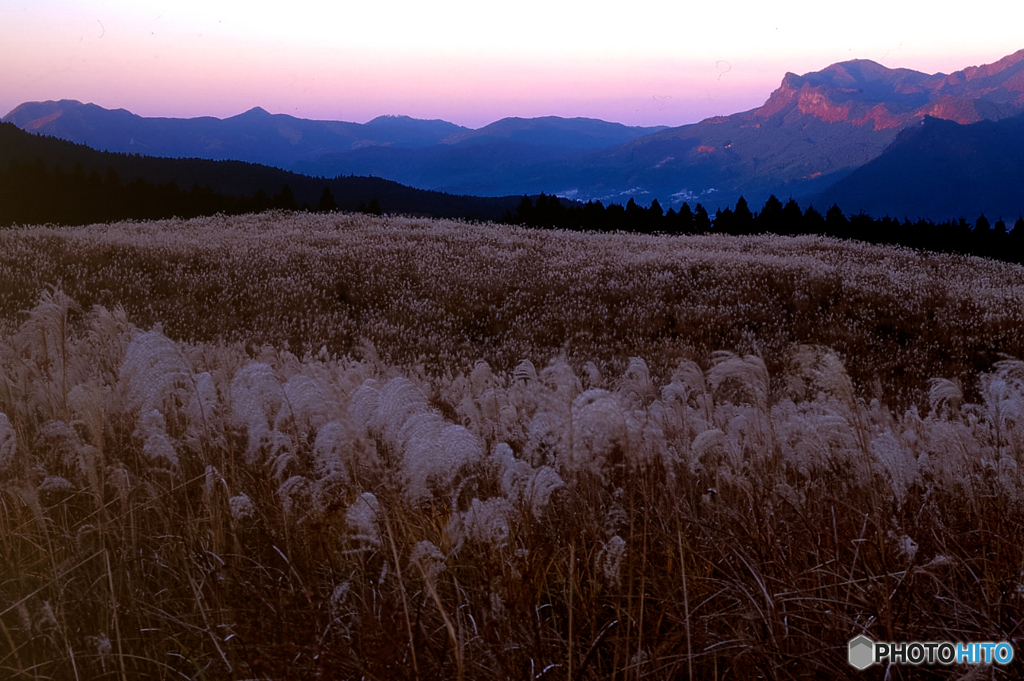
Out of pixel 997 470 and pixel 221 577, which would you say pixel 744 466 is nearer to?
pixel 997 470

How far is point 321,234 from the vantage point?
2389 centimetres

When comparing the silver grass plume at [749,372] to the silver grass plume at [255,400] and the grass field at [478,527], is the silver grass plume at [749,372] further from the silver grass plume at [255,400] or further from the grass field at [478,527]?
the silver grass plume at [255,400]

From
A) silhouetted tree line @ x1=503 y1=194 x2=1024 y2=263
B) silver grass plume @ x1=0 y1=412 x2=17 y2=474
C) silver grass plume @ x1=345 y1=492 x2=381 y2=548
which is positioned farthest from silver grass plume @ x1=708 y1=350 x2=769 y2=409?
silhouetted tree line @ x1=503 y1=194 x2=1024 y2=263

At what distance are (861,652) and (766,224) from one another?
221ft

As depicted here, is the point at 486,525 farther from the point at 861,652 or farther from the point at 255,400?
the point at 255,400

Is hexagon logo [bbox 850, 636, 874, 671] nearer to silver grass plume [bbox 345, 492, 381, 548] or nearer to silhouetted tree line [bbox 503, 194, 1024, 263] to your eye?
silver grass plume [bbox 345, 492, 381, 548]

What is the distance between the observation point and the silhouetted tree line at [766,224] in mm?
61038

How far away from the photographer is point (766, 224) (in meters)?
63.7

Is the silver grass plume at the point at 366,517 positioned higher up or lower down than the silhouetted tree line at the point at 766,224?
lower down

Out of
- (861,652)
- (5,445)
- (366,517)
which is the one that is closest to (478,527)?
(366,517)

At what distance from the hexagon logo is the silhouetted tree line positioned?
183 ft

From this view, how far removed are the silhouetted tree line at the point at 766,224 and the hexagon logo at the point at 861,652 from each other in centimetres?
5578

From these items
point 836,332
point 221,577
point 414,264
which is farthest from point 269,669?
point 414,264

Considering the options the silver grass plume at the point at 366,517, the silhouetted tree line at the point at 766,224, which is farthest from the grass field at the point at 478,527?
the silhouetted tree line at the point at 766,224
